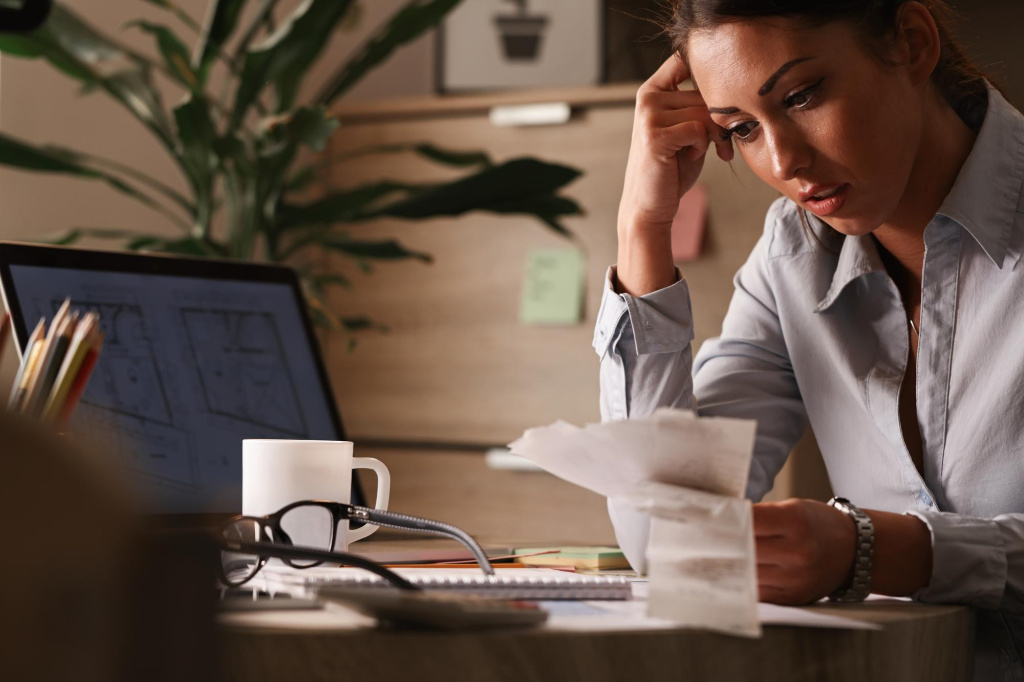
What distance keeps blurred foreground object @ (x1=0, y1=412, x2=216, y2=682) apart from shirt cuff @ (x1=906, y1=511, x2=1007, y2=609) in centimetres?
57

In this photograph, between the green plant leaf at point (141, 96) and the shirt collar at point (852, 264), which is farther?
the green plant leaf at point (141, 96)

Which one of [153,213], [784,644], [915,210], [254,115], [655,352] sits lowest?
[784,644]

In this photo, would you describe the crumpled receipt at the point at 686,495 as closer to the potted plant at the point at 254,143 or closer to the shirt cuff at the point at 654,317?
the shirt cuff at the point at 654,317

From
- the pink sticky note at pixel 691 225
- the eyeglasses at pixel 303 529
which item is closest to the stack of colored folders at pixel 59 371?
the eyeglasses at pixel 303 529

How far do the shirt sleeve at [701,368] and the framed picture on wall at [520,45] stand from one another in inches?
46.7

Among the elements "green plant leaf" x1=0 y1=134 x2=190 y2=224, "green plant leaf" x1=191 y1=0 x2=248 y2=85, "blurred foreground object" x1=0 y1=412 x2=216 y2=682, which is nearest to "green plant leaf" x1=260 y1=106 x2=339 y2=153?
"green plant leaf" x1=191 y1=0 x2=248 y2=85

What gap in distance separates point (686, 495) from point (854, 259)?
1.90 feet

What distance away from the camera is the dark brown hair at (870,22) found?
35.0 inches

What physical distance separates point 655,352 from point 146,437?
493 millimetres

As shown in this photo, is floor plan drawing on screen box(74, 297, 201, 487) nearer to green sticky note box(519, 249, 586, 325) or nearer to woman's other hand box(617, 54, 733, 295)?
woman's other hand box(617, 54, 733, 295)

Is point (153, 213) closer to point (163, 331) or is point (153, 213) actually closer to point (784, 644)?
point (163, 331)

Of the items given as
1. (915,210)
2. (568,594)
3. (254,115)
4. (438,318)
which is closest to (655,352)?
(915,210)

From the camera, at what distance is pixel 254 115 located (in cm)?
230

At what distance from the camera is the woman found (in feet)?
2.91
